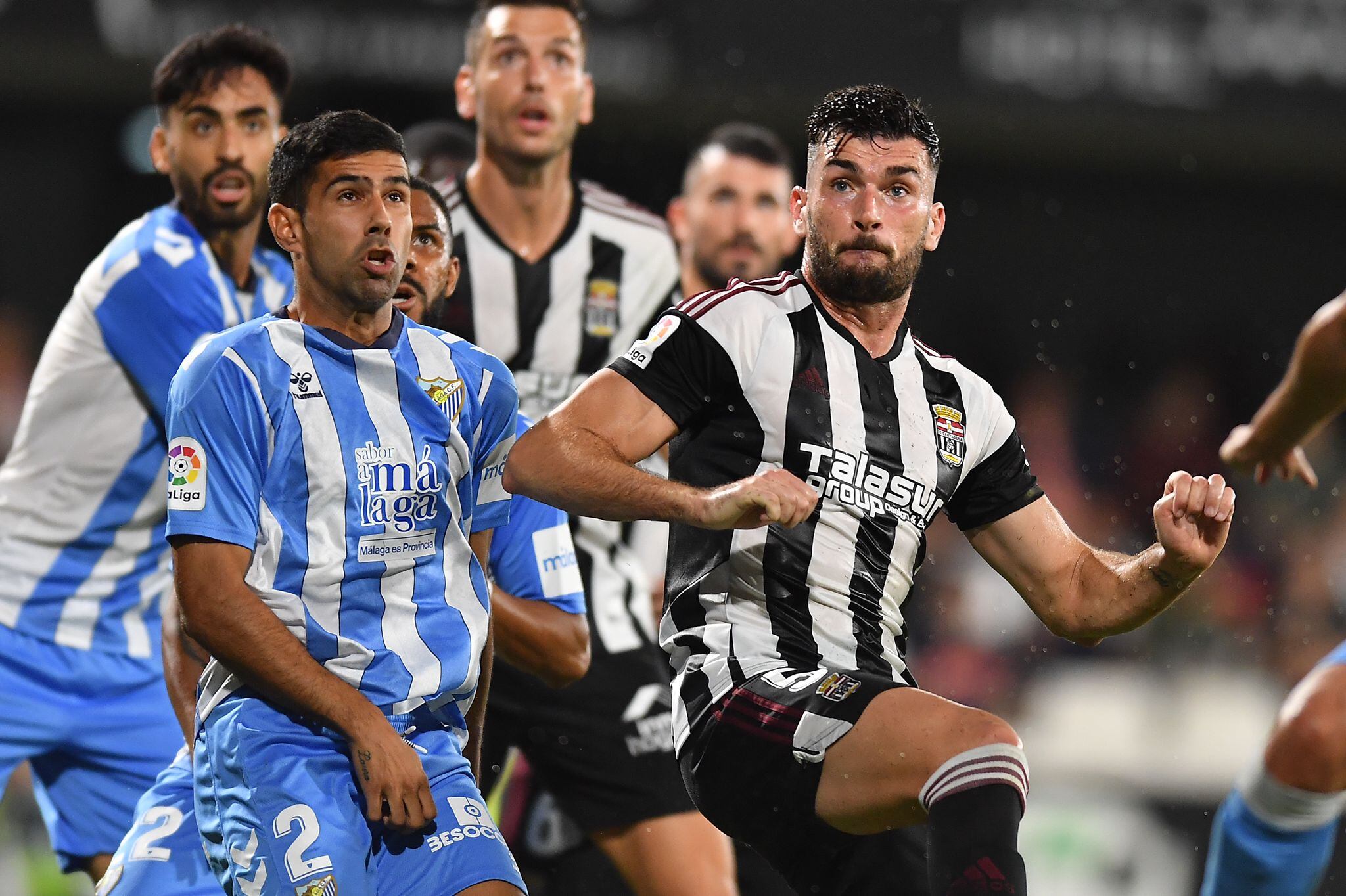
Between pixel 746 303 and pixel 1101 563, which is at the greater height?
pixel 746 303

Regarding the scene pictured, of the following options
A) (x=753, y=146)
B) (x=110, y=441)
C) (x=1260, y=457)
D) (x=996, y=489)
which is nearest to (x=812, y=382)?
(x=996, y=489)

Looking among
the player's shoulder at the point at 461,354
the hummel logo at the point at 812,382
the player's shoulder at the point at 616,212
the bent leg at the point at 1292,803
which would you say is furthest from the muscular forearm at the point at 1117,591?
the player's shoulder at the point at 616,212

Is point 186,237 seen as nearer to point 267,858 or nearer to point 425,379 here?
point 425,379

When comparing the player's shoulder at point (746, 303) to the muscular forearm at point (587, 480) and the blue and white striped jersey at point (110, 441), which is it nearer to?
the muscular forearm at point (587, 480)

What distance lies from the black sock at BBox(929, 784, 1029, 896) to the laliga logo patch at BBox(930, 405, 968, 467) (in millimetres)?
842

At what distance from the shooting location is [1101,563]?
12.0ft

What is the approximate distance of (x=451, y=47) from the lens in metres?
9.20

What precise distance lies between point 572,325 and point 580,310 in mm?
55

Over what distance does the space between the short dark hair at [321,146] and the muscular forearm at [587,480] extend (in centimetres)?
64

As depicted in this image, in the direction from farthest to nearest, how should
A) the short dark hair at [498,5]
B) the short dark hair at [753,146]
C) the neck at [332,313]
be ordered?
the short dark hair at [753,146] → the short dark hair at [498,5] → the neck at [332,313]

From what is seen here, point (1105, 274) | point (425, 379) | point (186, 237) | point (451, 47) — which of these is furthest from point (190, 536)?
point (1105, 274)

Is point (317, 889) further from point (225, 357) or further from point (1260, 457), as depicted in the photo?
point (1260, 457)

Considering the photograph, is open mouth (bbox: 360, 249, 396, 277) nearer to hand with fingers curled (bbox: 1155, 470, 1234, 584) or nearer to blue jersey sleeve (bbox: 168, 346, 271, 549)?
blue jersey sleeve (bbox: 168, 346, 271, 549)

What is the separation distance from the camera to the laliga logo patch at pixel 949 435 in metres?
3.56
